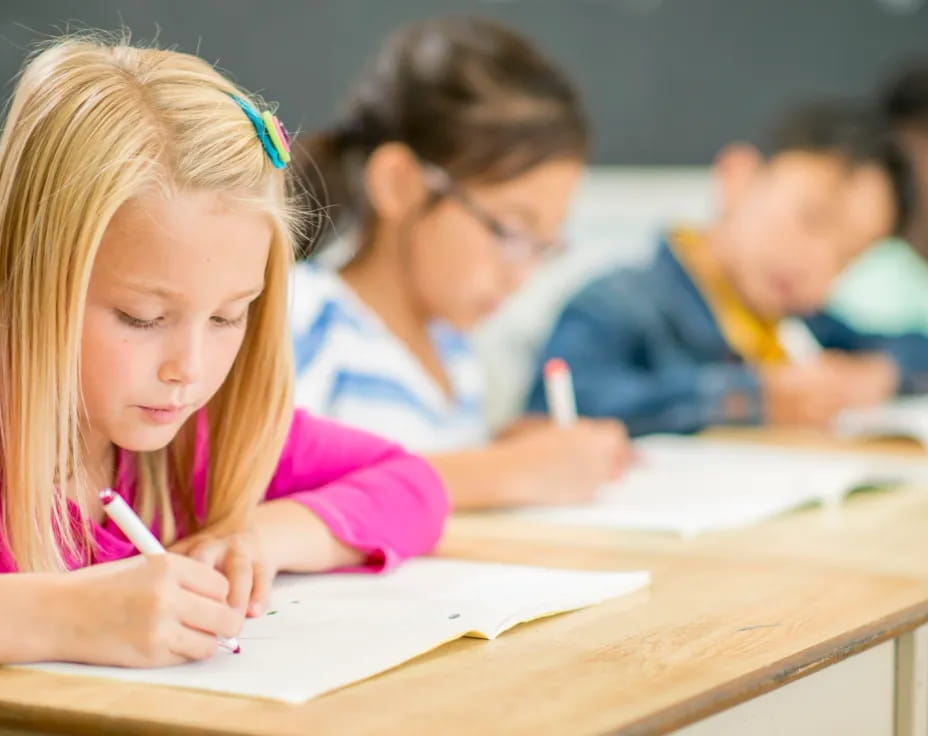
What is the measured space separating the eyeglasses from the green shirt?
1.97 metres

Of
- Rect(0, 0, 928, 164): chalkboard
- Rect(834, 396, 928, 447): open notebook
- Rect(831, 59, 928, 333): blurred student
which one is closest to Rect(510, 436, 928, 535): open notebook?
Rect(834, 396, 928, 447): open notebook

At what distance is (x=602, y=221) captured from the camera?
10.4 ft

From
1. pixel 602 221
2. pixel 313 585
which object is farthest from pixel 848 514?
pixel 602 221

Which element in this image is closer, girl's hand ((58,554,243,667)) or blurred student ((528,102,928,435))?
girl's hand ((58,554,243,667))

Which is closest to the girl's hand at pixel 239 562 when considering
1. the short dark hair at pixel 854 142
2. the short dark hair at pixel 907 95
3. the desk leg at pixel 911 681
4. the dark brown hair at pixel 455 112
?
the desk leg at pixel 911 681

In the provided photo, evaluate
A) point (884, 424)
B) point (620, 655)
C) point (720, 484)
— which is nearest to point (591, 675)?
point (620, 655)

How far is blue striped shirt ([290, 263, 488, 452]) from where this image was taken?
1.58 m

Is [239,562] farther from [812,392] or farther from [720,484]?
[812,392]

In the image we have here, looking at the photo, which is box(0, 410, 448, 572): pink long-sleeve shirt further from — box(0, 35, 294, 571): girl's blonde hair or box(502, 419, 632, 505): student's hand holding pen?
box(502, 419, 632, 505): student's hand holding pen

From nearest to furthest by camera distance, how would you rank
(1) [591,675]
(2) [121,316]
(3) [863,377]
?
(1) [591,675] < (2) [121,316] < (3) [863,377]

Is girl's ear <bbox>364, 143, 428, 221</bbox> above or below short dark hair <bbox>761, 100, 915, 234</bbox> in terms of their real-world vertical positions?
below

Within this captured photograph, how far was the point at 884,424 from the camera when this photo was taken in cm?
204

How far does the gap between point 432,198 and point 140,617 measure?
990 millimetres

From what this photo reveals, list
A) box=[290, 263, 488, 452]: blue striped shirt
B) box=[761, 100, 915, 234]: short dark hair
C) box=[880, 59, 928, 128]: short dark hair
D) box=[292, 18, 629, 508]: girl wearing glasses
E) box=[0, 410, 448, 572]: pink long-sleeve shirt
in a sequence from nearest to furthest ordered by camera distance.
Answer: box=[0, 410, 448, 572]: pink long-sleeve shirt → box=[290, 263, 488, 452]: blue striped shirt → box=[292, 18, 629, 508]: girl wearing glasses → box=[761, 100, 915, 234]: short dark hair → box=[880, 59, 928, 128]: short dark hair
